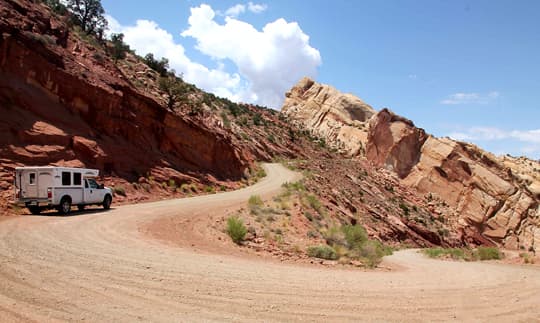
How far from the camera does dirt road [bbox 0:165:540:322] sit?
616 cm

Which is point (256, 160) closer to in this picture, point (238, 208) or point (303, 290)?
point (238, 208)

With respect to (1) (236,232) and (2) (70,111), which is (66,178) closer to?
(1) (236,232)

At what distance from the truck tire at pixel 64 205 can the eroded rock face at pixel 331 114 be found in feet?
195

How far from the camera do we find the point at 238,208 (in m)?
20.8

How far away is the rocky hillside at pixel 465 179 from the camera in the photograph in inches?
2073

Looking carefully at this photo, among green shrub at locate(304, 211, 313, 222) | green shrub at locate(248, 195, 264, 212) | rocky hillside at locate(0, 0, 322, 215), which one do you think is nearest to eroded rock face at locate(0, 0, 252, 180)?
rocky hillside at locate(0, 0, 322, 215)

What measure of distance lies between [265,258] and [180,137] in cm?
2191

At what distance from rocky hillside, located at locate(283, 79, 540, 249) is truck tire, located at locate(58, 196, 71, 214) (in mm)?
46631

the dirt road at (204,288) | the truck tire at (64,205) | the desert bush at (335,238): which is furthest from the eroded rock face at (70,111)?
the desert bush at (335,238)

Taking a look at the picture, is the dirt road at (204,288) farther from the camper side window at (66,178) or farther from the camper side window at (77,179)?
the camper side window at (77,179)

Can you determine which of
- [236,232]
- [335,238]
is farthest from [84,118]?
[335,238]

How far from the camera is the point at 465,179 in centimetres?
5669

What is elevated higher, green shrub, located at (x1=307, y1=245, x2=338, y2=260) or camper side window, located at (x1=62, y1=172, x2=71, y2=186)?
camper side window, located at (x1=62, y1=172, x2=71, y2=186)

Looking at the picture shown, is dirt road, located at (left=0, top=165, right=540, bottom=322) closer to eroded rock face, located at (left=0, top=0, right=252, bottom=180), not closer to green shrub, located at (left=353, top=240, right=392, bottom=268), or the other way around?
green shrub, located at (left=353, top=240, right=392, bottom=268)
